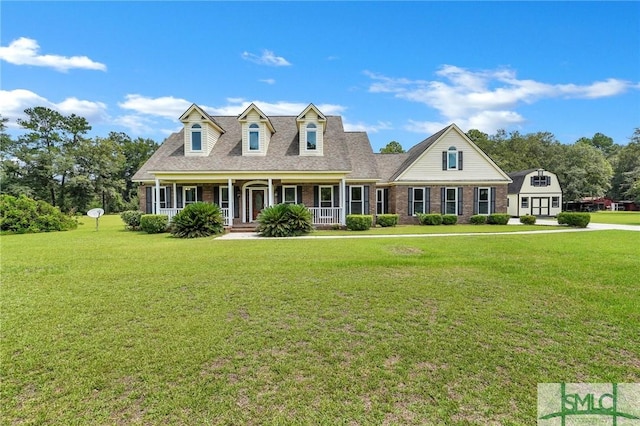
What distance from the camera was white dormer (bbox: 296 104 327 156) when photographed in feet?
66.5

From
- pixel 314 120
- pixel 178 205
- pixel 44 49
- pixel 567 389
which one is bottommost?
pixel 567 389

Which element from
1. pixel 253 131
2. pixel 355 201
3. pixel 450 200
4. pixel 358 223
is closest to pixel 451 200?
pixel 450 200

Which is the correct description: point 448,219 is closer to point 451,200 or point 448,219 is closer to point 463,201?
point 451,200

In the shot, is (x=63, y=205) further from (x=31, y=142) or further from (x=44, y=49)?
(x=44, y=49)

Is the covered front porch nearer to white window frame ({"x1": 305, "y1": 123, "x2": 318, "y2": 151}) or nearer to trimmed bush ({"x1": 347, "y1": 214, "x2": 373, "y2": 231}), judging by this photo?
white window frame ({"x1": 305, "y1": 123, "x2": 318, "y2": 151})

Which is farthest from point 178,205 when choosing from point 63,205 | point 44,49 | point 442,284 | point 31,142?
point 31,142

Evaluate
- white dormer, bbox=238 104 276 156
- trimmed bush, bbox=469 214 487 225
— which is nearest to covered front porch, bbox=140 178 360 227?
white dormer, bbox=238 104 276 156

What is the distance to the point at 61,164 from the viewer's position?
1727 inches

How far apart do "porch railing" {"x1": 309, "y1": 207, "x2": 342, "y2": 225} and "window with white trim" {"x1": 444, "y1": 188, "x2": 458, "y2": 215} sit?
29.1ft

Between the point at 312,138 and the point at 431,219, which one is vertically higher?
the point at 312,138

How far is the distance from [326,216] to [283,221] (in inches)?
196

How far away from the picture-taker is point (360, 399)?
2982mm

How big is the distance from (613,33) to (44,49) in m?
23.3

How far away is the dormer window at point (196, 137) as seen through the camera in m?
20.3
